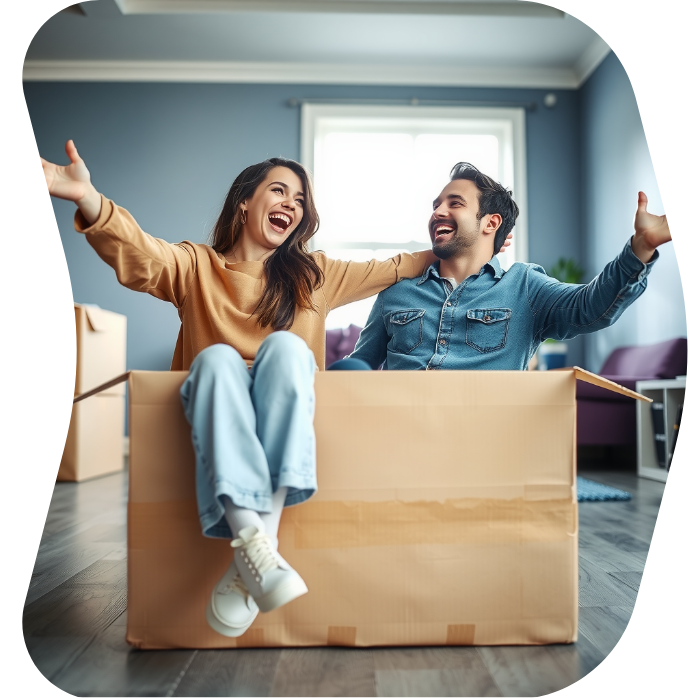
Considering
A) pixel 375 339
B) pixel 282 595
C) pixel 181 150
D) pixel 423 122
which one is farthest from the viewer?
pixel 423 122

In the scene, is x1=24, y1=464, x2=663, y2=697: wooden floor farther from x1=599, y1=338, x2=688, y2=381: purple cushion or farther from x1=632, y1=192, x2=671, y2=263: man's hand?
x1=599, y1=338, x2=688, y2=381: purple cushion

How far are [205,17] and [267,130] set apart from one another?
75 cm

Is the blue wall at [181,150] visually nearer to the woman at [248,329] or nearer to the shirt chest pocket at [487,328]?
the woman at [248,329]

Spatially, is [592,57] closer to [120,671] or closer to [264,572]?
[264,572]

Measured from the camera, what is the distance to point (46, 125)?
5.11 feet

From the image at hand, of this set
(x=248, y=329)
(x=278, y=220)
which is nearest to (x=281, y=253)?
(x=278, y=220)

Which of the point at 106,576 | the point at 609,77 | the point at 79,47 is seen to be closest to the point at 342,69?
the point at 609,77

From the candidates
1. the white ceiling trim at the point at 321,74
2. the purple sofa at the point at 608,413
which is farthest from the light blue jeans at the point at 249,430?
the purple sofa at the point at 608,413

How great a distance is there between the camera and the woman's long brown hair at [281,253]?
126 cm

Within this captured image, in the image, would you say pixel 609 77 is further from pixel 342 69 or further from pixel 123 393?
pixel 123 393

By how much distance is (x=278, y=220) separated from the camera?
1335mm

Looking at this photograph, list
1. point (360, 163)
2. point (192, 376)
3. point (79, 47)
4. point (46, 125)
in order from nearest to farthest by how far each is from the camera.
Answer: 1. point (192, 376)
2. point (46, 125)
3. point (79, 47)
4. point (360, 163)

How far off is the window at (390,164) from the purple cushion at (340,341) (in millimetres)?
52

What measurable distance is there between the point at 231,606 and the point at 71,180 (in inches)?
25.2
